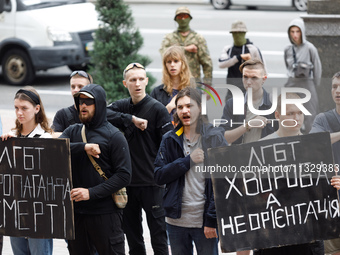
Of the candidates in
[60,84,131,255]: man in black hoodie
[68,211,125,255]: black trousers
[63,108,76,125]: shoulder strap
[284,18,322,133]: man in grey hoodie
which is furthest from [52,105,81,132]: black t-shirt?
[284,18,322,133]: man in grey hoodie

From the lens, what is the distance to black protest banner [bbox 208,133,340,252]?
20.0ft

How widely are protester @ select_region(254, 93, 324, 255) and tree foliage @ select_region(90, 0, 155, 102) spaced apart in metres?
7.41

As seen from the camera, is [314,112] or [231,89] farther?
[314,112]

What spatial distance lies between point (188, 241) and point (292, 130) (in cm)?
126

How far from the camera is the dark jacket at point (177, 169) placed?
6.28 m

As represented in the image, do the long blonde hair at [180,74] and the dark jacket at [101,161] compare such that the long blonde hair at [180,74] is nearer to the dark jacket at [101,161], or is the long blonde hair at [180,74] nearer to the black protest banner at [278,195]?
the dark jacket at [101,161]

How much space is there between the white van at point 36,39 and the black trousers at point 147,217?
919 cm

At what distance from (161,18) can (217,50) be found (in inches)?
205

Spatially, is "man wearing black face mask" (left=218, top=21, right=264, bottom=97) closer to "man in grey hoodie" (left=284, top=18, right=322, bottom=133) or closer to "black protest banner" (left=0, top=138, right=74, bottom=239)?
"man in grey hoodie" (left=284, top=18, right=322, bottom=133)

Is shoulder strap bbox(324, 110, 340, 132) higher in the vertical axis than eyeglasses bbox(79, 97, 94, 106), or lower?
lower

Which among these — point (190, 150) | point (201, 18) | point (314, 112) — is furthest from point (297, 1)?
point (190, 150)

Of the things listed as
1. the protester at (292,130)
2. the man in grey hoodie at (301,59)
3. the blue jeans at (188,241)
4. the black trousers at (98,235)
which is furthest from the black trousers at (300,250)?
the man in grey hoodie at (301,59)

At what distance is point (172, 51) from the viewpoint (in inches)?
324

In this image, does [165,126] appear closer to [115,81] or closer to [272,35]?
[115,81]
